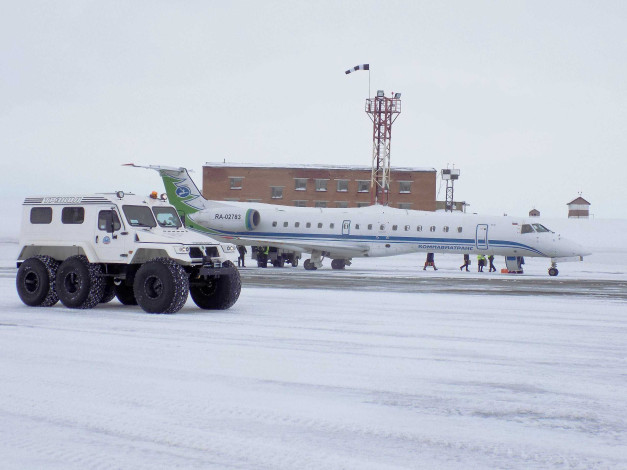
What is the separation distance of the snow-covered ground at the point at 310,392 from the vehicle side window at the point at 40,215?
9.34 feet

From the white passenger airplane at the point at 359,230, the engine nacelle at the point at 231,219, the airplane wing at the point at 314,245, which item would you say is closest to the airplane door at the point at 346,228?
the white passenger airplane at the point at 359,230

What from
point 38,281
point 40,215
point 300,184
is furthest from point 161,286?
point 300,184

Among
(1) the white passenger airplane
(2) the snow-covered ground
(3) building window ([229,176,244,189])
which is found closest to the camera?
(2) the snow-covered ground

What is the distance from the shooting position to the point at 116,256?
1591cm

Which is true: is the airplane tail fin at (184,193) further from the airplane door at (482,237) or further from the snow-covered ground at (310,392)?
the snow-covered ground at (310,392)

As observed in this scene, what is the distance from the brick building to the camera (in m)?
81.8

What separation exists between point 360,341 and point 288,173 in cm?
7089

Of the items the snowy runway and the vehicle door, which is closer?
the snowy runway

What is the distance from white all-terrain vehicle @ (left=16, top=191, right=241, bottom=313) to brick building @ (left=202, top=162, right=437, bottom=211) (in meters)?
64.7

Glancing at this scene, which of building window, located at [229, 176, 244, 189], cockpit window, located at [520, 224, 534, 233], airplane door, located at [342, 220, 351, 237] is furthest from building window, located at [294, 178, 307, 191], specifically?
cockpit window, located at [520, 224, 534, 233]

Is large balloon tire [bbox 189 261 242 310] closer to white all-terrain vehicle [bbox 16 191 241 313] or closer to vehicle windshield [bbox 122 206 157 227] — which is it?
white all-terrain vehicle [bbox 16 191 241 313]

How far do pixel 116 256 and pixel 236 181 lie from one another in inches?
2619

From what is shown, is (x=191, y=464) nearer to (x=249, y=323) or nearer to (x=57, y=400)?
(x=57, y=400)

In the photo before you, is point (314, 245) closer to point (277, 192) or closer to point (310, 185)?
point (277, 192)
